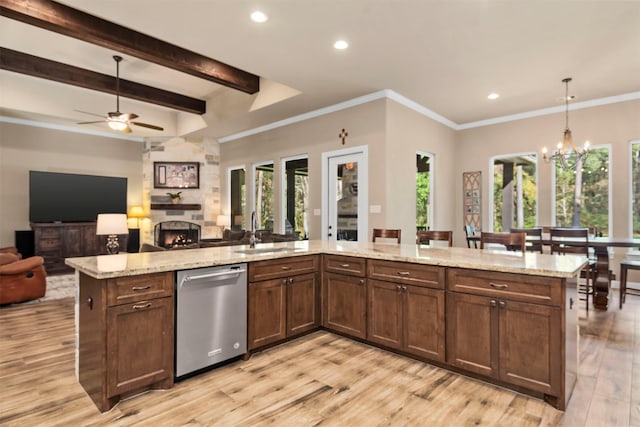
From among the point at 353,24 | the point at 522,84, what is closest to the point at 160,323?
the point at 353,24

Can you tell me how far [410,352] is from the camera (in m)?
2.78

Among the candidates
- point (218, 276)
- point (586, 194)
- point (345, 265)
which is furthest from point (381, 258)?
point (586, 194)

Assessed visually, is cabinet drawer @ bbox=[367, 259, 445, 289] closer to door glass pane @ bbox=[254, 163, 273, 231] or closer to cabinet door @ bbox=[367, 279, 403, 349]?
cabinet door @ bbox=[367, 279, 403, 349]

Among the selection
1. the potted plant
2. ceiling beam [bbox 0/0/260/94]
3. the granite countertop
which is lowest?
the granite countertop

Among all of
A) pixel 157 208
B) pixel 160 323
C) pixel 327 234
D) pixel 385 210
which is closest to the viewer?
pixel 160 323

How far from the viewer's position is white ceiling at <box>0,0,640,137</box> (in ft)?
10.3

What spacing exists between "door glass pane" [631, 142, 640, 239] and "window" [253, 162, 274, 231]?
6355 mm

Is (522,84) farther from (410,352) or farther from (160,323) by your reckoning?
(160,323)

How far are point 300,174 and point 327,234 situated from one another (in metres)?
1.55

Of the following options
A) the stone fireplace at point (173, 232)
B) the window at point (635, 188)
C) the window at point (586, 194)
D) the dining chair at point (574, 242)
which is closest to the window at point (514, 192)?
the window at point (586, 194)

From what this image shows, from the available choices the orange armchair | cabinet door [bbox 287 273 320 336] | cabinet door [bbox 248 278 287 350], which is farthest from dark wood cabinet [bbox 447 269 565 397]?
the orange armchair

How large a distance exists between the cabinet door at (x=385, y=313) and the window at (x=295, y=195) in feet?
12.0

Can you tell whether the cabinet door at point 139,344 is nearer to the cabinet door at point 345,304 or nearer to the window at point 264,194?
the cabinet door at point 345,304

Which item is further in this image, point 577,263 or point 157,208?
point 157,208
